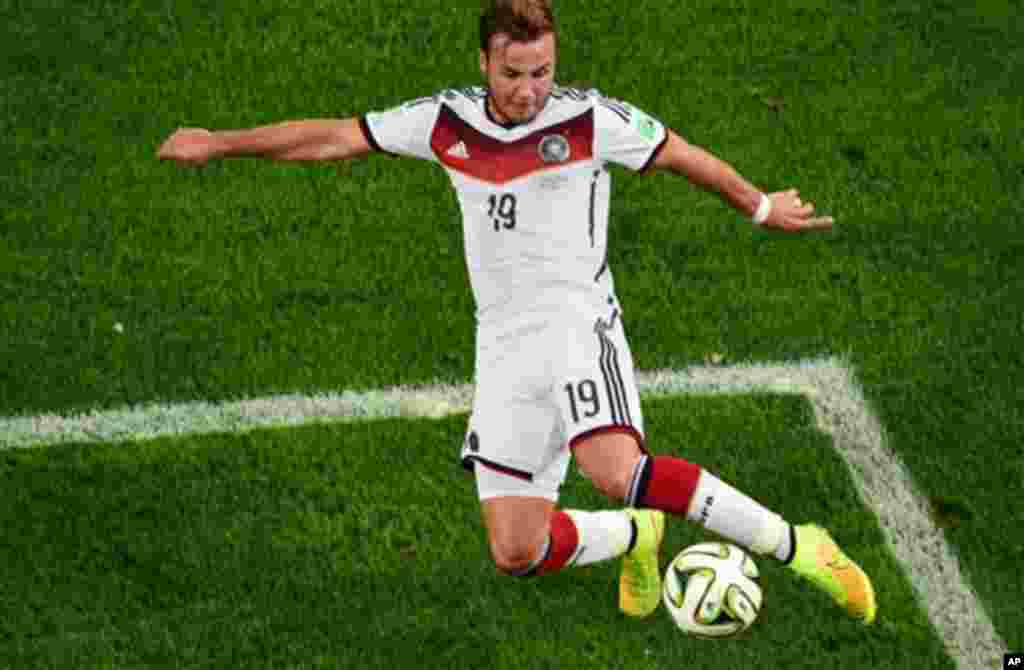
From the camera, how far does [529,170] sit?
713 centimetres

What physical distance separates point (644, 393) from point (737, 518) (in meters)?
1.29

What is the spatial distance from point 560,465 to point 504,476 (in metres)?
0.22

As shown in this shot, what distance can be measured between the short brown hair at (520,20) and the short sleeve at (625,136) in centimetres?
42

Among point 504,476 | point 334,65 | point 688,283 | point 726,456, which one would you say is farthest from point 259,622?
point 334,65

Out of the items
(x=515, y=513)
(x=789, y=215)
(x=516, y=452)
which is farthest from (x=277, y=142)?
(x=789, y=215)

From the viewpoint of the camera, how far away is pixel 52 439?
8.07 m

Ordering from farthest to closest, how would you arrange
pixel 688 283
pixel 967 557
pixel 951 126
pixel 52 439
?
pixel 951 126 → pixel 688 283 → pixel 52 439 → pixel 967 557

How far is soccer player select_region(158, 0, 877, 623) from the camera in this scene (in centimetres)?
707

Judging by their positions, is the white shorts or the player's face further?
the white shorts

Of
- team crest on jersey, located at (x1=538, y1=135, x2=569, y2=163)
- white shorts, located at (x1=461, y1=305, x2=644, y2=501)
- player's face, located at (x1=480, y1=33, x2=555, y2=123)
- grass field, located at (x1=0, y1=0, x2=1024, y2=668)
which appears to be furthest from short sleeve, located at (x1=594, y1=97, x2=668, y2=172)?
grass field, located at (x1=0, y1=0, x2=1024, y2=668)

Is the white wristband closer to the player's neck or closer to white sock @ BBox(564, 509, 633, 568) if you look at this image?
the player's neck

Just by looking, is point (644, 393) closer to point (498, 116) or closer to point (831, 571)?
point (831, 571)

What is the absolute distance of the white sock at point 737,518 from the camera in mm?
6973

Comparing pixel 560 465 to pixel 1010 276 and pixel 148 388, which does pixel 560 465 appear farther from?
pixel 1010 276
